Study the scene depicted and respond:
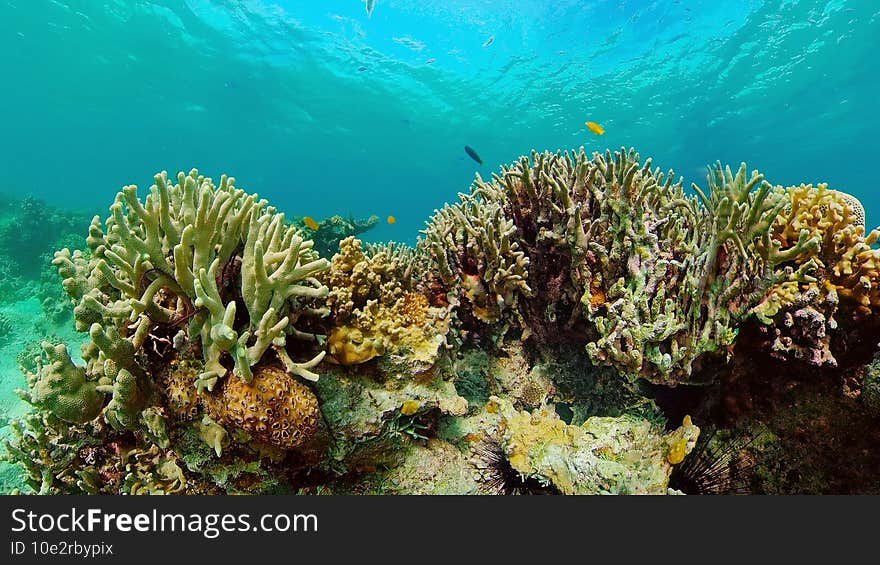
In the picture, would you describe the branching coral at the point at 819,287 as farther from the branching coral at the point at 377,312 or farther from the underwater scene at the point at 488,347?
the branching coral at the point at 377,312

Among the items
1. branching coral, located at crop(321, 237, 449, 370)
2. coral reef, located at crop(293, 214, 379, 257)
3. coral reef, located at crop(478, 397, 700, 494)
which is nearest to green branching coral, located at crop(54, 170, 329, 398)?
branching coral, located at crop(321, 237, 449, 370)

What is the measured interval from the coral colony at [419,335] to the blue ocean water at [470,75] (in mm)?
25772

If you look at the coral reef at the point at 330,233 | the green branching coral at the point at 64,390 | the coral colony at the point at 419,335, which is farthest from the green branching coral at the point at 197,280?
the coral reef at the point at 330,233

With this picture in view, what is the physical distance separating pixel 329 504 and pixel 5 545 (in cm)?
168

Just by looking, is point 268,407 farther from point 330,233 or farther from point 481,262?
point 330,233

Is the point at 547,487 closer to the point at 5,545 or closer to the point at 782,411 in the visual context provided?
the point at 782,411

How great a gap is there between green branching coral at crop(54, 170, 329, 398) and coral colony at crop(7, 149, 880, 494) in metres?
0.01

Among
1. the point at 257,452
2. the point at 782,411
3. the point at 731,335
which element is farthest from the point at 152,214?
the point at 782,411

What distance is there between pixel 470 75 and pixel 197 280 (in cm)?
4067

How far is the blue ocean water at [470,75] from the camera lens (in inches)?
1104

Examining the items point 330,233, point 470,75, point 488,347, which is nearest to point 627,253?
point 488,347

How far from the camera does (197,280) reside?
6.61 ft

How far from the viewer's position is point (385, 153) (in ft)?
220

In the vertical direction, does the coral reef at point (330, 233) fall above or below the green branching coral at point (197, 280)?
above
